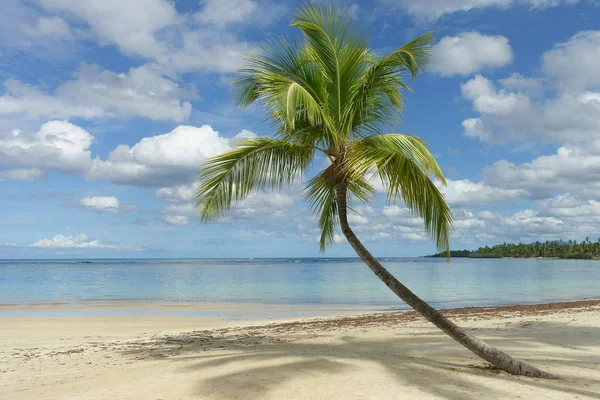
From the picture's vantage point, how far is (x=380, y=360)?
276 inches

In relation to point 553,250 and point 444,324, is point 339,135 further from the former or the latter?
point 553,250

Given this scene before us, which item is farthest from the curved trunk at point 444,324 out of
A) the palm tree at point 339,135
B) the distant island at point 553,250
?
the distant island at point 553,250

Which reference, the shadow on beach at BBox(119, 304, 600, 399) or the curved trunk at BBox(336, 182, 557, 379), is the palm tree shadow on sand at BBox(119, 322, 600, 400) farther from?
the curved trunk at BBox(336, 182, 557, 379)

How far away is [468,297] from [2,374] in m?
21.4

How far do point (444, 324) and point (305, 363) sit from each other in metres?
1.94

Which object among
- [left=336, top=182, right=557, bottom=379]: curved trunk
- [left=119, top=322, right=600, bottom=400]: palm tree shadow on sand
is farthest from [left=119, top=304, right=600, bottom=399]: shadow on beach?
[left=336, top=182, right=557, bottom=379]: curved trunk

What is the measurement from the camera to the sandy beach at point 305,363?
548cm

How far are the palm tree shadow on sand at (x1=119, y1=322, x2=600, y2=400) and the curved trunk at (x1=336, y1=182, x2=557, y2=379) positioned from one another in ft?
0.64

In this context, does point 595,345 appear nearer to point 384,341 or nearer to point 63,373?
point 384,341

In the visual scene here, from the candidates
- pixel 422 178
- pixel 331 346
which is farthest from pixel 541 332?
pixel 422 178

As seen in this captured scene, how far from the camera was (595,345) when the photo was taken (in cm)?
855

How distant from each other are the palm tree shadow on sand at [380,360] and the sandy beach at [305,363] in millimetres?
15

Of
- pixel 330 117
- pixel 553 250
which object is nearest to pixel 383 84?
pixel 330 117

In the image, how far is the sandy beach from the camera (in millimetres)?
5477
